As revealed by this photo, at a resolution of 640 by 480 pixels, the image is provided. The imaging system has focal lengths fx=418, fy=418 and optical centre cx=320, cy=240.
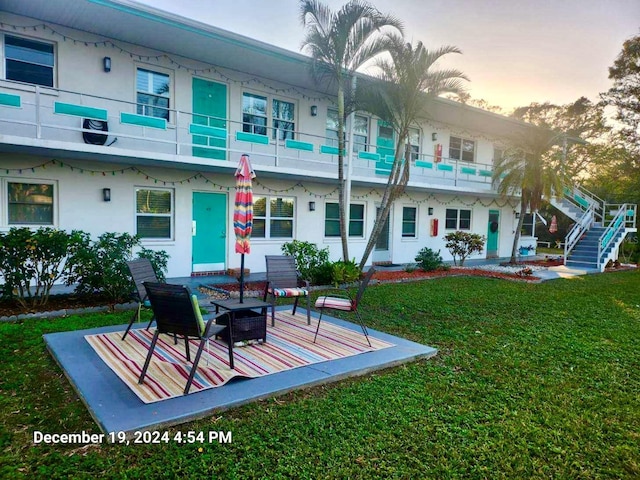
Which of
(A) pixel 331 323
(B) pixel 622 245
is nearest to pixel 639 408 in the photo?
(A) pixel 331 323

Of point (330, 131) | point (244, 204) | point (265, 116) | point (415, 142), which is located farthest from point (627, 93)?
point (244, 204)

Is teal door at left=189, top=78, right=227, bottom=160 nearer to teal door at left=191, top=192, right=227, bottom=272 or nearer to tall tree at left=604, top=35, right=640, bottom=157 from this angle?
teal door at left=191, top=192, right=227, bottom=272

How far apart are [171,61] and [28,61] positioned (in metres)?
3.17

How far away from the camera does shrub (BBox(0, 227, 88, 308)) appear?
6.88 metres

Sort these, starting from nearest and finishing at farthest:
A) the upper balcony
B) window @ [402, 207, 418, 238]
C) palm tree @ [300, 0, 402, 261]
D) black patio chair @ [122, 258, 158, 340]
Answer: black patio chair @ [122, 258, 158, 340]
the upper balcony
palm tree @ [300, 0, 402, 261]
window @ [402, 207, 418, 238]

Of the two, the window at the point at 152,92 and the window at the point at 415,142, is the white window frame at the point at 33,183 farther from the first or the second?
the window at the point at 415,142

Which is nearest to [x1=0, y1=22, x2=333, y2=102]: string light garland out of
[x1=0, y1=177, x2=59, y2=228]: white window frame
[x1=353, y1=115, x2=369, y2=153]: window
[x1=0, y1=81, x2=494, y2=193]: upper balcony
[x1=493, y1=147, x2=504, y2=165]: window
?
[x1=0, y1=81, x2=494, y2=193]: upper balcony

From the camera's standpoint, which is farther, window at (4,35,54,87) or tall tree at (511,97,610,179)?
tall tree at (511,97,610,179)

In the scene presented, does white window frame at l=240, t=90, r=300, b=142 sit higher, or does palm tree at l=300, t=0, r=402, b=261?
palm tree at l=300, t=0, r=402, b=261

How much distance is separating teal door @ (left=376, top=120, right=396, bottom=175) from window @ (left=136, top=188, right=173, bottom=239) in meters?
7.41

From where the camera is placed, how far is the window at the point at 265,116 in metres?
12.4

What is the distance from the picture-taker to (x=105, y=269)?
24.9 feet

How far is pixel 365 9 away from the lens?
33.3 feet

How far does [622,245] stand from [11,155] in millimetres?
24348
